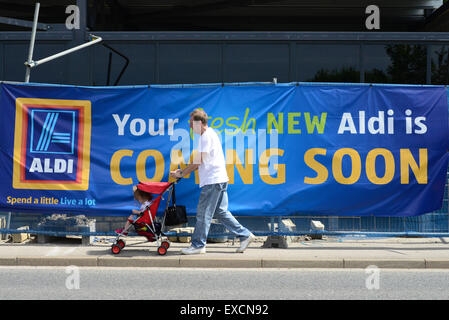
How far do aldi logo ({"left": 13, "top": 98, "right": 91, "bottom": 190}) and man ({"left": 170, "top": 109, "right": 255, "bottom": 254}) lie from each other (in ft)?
6.53

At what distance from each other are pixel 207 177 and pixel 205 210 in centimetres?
49

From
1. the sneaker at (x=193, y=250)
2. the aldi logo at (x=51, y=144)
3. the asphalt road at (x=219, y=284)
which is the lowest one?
the asphalt road at (x=219, y=284)

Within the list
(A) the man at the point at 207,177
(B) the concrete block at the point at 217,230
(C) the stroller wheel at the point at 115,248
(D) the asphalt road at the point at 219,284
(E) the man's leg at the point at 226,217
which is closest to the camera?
(D) the asphalt road at the point at 219,284

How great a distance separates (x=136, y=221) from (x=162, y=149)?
4.48 ft

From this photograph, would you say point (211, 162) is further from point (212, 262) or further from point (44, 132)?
→ point (44, 132)

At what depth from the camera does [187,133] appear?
29.2ft

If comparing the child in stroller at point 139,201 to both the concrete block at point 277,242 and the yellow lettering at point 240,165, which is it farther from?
the concrete block at point 277,242

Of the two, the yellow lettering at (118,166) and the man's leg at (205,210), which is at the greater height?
the yellow lettering at (118,166)

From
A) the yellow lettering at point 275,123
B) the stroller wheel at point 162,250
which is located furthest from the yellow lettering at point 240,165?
the stroller wheel at point 162,250

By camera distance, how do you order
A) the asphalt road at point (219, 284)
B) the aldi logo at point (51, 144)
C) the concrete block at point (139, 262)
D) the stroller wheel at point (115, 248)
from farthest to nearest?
1. the aldi logo at point (51, 144)
2. the stroller wheel at point (115, 248)
3. the concrete block at point (139, 262)
4. the asphalt road at point (219, 284)

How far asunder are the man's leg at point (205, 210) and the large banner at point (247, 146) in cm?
74

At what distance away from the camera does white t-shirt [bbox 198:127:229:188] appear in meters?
7.96

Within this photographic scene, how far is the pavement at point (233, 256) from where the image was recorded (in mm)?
7812

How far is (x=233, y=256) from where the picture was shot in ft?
26.3
